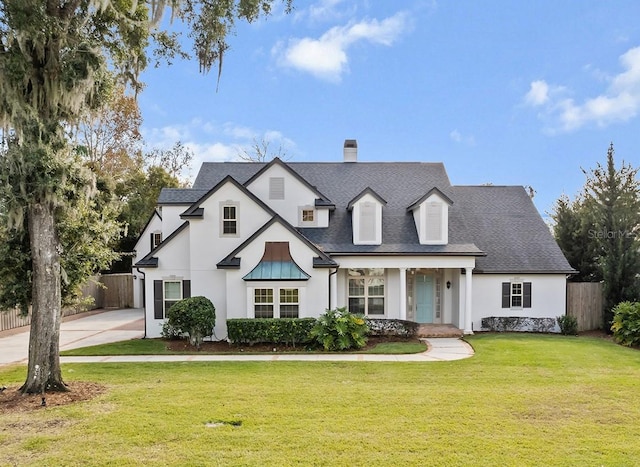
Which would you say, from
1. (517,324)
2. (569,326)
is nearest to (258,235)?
(517,324)

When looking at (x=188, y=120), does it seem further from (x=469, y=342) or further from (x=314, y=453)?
(x=314, y=453)

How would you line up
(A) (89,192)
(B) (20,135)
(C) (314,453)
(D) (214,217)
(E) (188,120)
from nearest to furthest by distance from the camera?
(C) (314,453)
(B) (20,135)
(A) (89,192)
(D) (214,217)
(E) (188,120)

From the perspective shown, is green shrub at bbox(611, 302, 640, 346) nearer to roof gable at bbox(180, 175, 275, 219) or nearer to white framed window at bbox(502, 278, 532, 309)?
white framed window at bbox(502, 278, 532, 309)

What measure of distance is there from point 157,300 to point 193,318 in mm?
3117

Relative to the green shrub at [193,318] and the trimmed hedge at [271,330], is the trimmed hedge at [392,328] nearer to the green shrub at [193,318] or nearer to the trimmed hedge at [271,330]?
the trimmed hedge at [271,330]

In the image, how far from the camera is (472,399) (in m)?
8.14

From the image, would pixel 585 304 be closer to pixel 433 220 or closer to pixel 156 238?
pixel 433 220

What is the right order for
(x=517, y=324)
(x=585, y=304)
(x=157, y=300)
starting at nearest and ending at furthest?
(x=157, y=300), (x=517, y=324), (x=585, y=304)

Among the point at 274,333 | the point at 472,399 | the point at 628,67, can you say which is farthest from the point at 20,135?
the point at 628,67

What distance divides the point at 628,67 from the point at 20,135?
19526 mm

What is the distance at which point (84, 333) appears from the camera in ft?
57.8

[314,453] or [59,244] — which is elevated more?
[59,244]

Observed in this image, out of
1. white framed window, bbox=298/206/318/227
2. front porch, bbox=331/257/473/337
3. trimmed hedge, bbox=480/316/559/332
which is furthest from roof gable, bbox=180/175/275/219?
trimmed hedge, bbox=480/316/559/332

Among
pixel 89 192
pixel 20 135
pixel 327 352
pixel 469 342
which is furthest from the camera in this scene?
pixel 469 342
